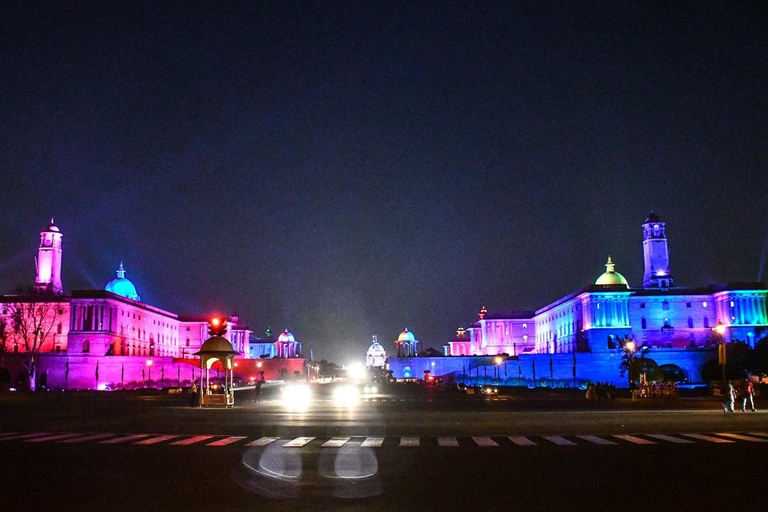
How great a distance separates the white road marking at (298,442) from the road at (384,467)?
31mm

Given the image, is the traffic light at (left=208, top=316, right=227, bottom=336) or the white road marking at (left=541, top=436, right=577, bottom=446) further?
the traffic light at (left=208, top=316, right=227, bottom=336)

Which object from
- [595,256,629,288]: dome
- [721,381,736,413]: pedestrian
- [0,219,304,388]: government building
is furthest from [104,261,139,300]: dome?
[721,381,736,413]: pedestrian

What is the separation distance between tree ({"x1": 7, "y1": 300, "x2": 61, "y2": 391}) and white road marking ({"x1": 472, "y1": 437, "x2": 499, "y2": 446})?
271 ft

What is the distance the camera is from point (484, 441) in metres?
23.2

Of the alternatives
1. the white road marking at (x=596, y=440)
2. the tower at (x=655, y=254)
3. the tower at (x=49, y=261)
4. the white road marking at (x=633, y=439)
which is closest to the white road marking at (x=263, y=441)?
the white road marking at (x=596, y=440)

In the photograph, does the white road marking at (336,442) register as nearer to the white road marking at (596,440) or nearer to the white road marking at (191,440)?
the white road marking at (191,440)

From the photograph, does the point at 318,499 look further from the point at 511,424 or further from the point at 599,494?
the point at 511,424

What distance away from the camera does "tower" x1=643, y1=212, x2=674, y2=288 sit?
147 meters

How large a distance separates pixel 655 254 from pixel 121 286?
342ft

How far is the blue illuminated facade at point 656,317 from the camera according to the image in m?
126

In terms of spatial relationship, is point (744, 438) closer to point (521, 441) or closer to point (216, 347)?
point (521, 441)

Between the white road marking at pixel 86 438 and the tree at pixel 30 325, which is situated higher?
the tree at pixel 30 325

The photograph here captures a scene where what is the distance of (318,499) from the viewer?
13.0 m

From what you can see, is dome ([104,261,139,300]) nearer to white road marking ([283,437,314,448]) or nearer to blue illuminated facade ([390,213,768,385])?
blue illuminated facade ([390,213,768,385])
